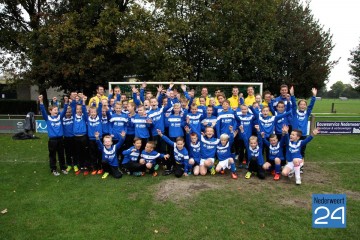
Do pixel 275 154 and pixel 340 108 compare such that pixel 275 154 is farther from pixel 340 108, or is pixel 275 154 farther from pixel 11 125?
pixel 340 108

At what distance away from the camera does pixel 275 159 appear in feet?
22.2

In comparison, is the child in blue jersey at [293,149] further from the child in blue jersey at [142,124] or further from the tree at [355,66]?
the tree at [355,66]

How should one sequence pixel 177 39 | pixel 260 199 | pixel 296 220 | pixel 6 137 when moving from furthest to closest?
pixel 177 39 → pixel 6 137 → pixel 260 199 → pixel 296 220

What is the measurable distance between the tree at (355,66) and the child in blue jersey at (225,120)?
72.2 feet

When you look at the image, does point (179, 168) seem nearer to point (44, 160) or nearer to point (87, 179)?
point (87, 179)

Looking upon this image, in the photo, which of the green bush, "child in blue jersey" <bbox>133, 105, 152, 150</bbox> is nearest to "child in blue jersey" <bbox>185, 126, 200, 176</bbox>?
"child in blue jersey" <bbox>133, 105, 152, 150</bbox>

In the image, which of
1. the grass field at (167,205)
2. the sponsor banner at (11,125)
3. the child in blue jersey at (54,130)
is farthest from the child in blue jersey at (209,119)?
the sponsor banner at (11,125)

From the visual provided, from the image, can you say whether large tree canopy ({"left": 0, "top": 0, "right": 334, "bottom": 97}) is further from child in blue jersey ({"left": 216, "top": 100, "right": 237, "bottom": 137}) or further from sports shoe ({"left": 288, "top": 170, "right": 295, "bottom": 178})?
sports shoe ({"left": 288, "top": 170, "right": 295, "bottom": 178})

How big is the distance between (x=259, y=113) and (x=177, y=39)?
11.6 metres

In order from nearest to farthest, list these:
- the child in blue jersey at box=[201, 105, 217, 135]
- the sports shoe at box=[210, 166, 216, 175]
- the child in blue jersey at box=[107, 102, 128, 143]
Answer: the sports shoe at box=[210, 166, 216, 175]
the child in blue jersey at box=[107, 102, 128, 143]
the child in blue jersey at box=[201, 105, 217, 135]

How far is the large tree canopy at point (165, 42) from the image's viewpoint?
15.7m

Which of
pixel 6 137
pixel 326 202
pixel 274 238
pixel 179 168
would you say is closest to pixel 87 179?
pixel 179 168

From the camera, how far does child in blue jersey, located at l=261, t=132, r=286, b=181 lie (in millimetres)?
6758

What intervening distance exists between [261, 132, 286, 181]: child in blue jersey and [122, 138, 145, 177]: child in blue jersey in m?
3.01
